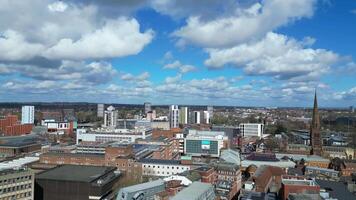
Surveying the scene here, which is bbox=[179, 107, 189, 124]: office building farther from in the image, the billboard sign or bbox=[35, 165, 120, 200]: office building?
bbox=[35, 165, 120, 200]: office building

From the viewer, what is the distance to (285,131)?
14850 cm

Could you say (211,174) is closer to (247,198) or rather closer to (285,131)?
(247,198)

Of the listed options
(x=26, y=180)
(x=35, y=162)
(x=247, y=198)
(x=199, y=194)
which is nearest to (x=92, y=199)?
(x=26, y=180)

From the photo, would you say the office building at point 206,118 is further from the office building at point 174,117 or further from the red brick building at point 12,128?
the red brick building at point 12,128

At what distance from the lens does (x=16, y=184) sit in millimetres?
46625

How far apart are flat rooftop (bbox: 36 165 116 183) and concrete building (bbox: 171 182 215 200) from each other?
15.6 meters

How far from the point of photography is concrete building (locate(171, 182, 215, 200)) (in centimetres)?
4159

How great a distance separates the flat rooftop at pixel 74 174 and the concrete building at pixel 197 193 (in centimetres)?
1564

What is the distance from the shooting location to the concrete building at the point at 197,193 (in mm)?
41594

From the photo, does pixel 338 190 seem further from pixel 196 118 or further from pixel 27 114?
pixel 196 118

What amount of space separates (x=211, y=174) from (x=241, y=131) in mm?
87696

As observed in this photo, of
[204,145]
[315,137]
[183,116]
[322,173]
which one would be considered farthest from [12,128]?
[322,173]

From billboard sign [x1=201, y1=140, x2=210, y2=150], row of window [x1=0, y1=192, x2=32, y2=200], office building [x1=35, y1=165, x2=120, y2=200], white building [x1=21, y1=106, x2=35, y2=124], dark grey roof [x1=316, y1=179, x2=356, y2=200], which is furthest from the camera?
white building [x1=21, y1=106, x2=35, y2=124]

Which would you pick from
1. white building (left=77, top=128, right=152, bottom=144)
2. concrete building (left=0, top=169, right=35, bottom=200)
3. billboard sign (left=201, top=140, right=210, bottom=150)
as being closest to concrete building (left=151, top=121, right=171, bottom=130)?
white building (left=77, top=128, right=152, bottom=144)
